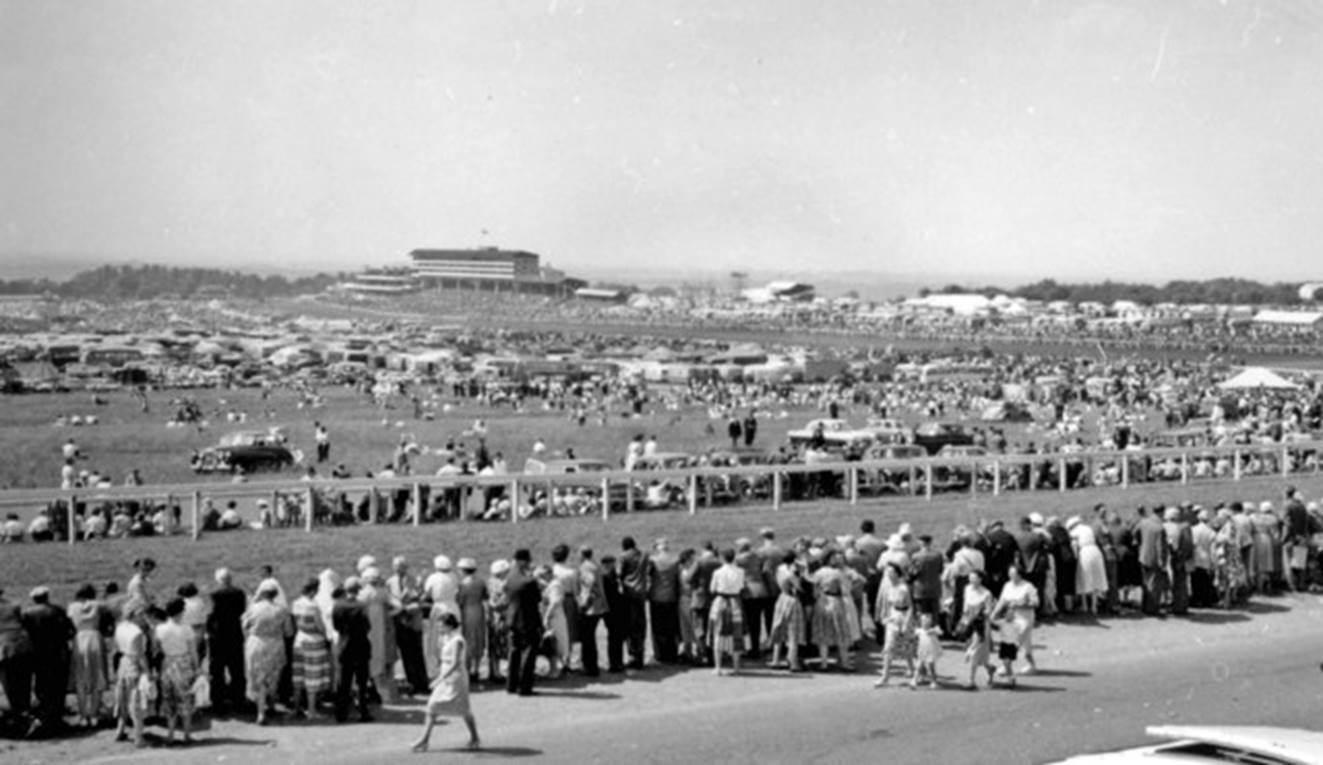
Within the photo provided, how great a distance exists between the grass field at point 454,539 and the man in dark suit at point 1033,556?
177 inches

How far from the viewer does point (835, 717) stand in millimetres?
13312

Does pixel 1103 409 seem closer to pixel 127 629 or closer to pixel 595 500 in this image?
pixel 595 500

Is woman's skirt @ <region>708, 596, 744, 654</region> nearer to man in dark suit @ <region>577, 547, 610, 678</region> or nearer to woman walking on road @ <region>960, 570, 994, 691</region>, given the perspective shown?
man in dark suit @ <region>577, 547, 610, 678</region>

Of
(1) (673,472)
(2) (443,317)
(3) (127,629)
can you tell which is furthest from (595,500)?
(2) (443,317)

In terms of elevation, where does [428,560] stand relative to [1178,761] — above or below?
below

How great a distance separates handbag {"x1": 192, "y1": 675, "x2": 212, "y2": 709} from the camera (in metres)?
13.2

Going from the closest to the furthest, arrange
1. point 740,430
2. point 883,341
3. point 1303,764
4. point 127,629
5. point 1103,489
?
point 1303,764
point 127,629
point 1103,489
point 740,430
point 883,341

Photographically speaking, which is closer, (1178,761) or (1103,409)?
(1178,761)

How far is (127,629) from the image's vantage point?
40.1 feet

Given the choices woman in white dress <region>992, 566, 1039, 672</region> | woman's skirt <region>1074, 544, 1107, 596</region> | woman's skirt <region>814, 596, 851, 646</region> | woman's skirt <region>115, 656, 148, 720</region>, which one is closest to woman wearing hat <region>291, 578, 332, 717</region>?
woman's skirt <region>115, 656, 148, 720</region>

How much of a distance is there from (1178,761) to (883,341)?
108 metres

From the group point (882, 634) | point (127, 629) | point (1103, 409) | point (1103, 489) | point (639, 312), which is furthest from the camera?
point (639, 312)

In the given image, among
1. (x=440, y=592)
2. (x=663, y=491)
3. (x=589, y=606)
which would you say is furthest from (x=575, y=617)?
(x=663, y=491)

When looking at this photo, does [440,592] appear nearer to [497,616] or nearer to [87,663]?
[497,616]
